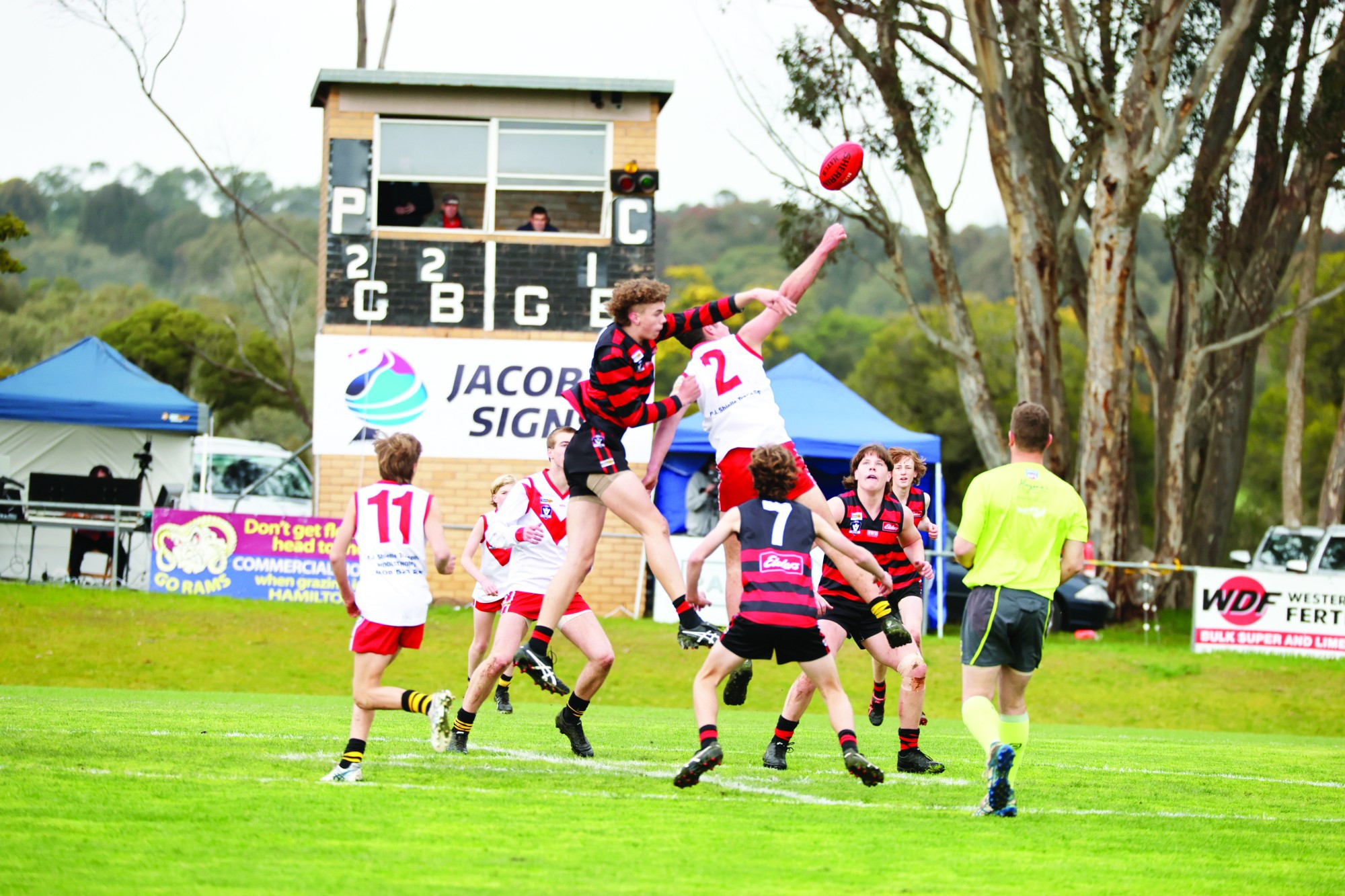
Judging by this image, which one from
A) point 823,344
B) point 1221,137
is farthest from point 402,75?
point 823,344

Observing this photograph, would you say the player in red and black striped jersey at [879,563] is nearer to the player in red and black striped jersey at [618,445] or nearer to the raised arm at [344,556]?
the player in red and black striped jersey at [618,445]

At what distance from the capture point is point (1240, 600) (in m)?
19.6

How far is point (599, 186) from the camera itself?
79.1 ft

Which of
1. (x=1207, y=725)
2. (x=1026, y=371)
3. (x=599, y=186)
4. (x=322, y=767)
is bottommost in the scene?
(x=1207, y=725)

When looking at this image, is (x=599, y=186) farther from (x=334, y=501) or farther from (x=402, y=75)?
(x=334, y=501)

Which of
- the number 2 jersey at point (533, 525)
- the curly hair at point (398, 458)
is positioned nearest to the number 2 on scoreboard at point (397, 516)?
the curly hair at point (398, 458)

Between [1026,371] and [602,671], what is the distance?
1918 centimetres

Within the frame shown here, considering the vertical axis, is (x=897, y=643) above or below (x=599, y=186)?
below

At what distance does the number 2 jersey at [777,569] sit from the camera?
22.9 feet

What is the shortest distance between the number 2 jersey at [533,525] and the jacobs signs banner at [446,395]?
485 inches

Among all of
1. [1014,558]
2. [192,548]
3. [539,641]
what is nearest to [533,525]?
[539,641]

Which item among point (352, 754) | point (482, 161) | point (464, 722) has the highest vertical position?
point (482, 161)

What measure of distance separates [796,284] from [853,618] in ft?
6.94

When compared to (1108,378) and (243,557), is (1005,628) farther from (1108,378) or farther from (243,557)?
(1108,378)
